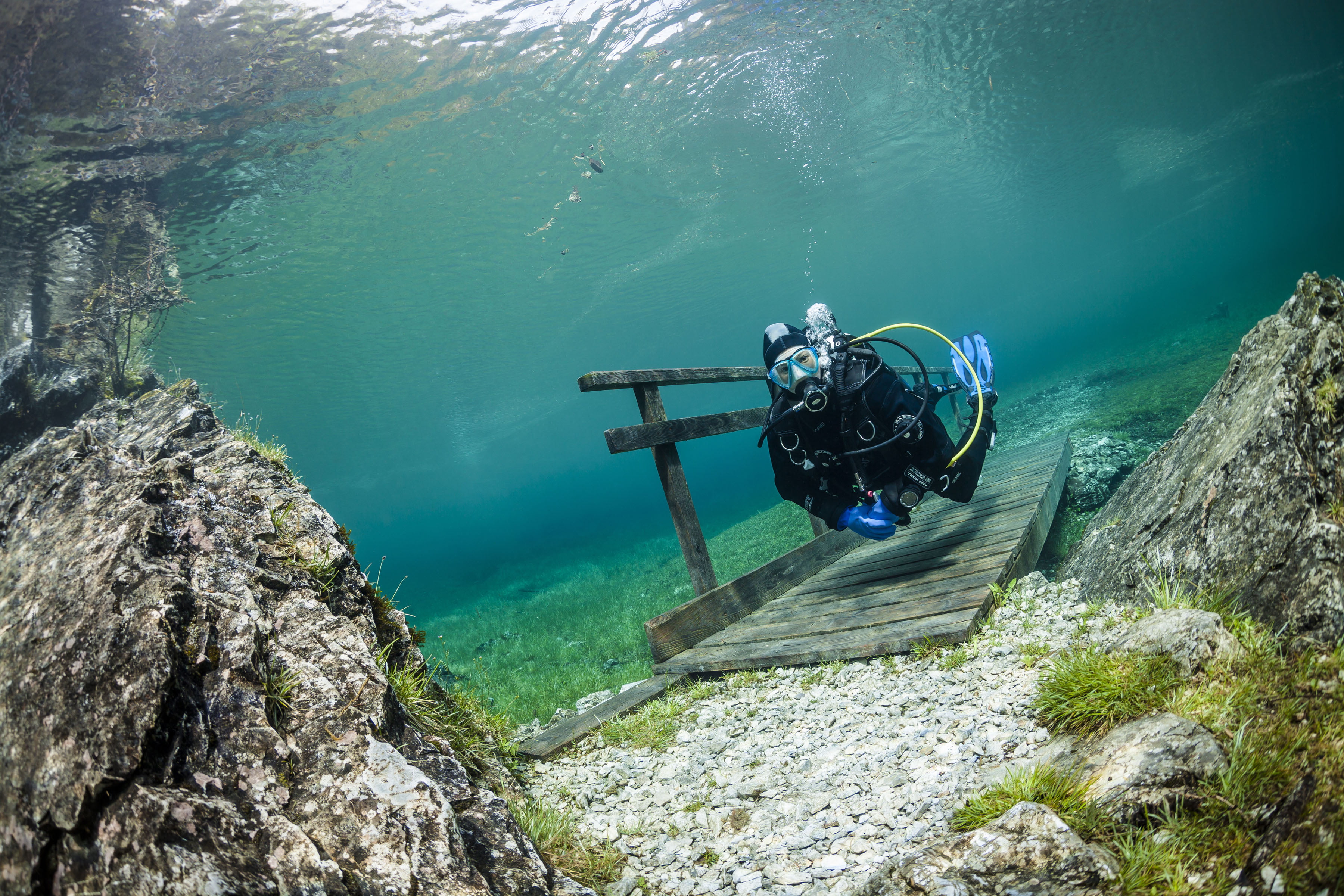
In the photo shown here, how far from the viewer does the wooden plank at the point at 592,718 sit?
148 inches

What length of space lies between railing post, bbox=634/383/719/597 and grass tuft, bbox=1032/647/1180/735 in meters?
2.97

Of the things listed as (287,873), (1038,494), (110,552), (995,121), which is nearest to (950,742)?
(287,873)

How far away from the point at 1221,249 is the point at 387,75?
16776cm

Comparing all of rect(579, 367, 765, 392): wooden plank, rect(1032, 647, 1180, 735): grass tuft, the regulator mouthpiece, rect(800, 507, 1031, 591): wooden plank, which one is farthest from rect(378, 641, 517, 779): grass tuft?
rect(800, 507, 1031, 591): wooden plank

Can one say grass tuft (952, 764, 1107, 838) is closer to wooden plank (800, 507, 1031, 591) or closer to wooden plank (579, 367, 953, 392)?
wooden plank (579, 367, 953, 392)

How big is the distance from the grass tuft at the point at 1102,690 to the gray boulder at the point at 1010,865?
0.71m

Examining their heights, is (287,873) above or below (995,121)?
below

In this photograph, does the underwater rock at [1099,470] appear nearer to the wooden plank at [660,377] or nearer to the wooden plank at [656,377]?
the wooden plank at [660,377]

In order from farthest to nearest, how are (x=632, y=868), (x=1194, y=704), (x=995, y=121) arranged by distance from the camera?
(x=995, y=121), (x=632, y=868), (x=1194, y=704)

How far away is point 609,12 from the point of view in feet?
47.9

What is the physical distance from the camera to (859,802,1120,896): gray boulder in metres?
1.69

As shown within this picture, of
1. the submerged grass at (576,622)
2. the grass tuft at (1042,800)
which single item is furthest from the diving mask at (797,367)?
the submerged grass at (576,622)

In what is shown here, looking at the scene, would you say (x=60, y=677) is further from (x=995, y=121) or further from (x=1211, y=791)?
(x=995, y=121)

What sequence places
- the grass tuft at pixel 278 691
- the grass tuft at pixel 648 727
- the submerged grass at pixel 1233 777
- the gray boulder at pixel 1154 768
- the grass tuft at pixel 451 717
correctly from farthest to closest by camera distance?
the grass tuft at pixel 648 727 < the grass tuft at pixel 451 717 < the grass tuft at pixel 278 691 < the gray boulder at pixel 1154 768 < the submerged grass at pixel 1233 777
